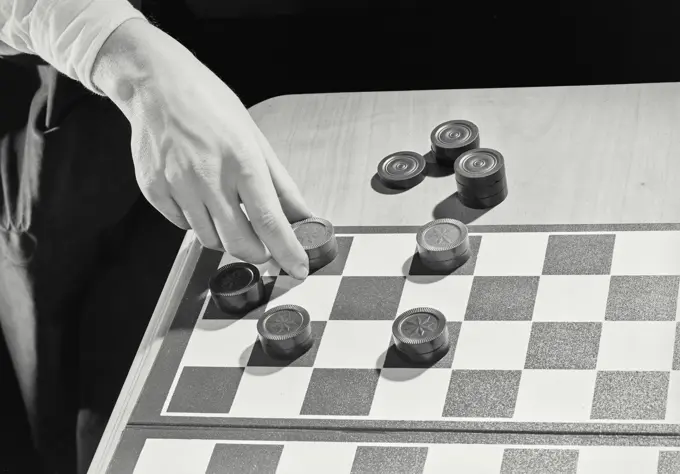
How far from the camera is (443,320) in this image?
5.07 feet

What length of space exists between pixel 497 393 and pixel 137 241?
1312mm

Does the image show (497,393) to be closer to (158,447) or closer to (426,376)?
(426,376)

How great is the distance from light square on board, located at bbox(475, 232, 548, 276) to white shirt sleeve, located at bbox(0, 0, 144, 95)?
73cm

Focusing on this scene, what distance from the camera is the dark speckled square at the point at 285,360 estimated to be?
1.59 m

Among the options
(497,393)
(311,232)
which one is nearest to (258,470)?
(497,393)

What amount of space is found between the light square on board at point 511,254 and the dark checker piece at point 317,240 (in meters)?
0.26

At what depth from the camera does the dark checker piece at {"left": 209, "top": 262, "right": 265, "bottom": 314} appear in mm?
1693

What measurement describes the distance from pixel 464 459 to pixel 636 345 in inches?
12.6

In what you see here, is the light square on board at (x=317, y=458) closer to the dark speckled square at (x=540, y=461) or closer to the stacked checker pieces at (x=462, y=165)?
the dark speckled square at (x=540, y=461)

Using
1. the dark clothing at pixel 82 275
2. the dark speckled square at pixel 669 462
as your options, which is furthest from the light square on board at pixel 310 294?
the dark clothing at pixel 82 275

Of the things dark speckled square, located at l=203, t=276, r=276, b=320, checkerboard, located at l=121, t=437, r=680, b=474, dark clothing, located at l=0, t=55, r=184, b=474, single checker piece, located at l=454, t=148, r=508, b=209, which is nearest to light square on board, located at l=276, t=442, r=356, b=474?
checkerboard, located at l=121, t=437, r=680, b=474

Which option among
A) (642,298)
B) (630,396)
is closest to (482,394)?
(630,396)

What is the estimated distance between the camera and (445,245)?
168 cm

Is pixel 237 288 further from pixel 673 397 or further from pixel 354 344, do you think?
pixel 673 397
